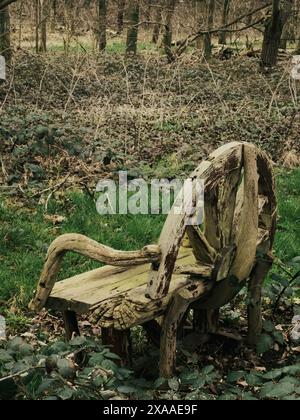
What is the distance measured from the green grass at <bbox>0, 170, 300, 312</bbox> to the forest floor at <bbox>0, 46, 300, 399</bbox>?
0.04 ft

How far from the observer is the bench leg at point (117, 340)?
4.05m

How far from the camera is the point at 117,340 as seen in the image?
160 inches

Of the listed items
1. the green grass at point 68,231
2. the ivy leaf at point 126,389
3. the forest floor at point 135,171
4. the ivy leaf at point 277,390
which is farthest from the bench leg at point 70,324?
the green grass at point 68,231

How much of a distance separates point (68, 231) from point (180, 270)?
306 centimetres

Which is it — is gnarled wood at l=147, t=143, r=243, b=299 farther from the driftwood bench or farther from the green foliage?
the green foliage

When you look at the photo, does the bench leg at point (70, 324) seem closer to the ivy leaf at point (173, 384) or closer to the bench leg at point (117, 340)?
the bench leg at point (117, 340)

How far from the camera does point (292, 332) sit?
500 centimetres

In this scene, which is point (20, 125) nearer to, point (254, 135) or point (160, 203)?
point (160, 203)

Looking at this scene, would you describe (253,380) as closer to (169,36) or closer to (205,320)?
(205,320)

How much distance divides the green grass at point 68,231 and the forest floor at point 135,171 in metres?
0.01

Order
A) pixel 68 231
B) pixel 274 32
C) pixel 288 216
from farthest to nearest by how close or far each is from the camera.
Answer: pixel 274 32, pixel 288 216, pixel 68 231

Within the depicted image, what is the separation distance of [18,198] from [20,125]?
2.03 meters

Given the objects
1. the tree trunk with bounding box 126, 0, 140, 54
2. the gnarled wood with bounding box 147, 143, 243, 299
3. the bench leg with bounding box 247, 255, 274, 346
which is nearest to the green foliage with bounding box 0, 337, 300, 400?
the gnarled wood with bounding box 147, 143, 243, 299

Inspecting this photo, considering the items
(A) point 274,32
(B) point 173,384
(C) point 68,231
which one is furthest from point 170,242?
(A) point 274,32
